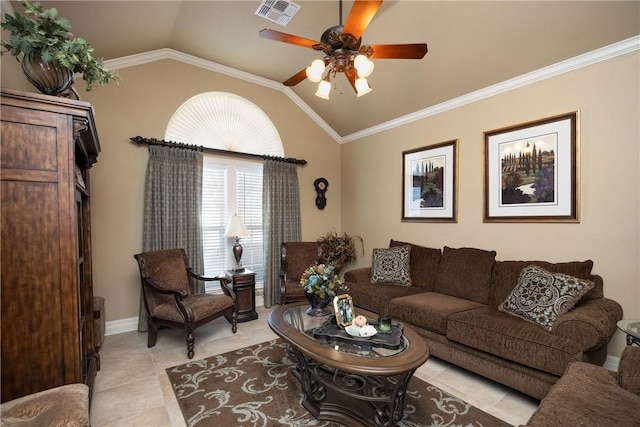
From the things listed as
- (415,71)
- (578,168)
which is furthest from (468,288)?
(415,71)

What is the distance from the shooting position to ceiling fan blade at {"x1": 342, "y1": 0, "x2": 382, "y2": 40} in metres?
1.80

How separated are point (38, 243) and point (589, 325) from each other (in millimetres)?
3420

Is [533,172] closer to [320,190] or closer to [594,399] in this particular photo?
[594,399]

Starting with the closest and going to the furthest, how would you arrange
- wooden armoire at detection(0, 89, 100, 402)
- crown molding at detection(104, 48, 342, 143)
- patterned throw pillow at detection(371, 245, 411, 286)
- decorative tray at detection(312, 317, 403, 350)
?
wooden armoire at detection(0, 89, 100, 402), decorative tray at detection(312, 317, 403, 350), crown molding at detection(104, 48, 342, 143), patterned throw pillow at detection(371, 245, 411, 286)

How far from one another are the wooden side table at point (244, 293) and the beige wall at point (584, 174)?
240 cm

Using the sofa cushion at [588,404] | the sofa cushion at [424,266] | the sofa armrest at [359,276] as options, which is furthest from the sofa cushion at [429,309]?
the sofa cushion at [588,404]

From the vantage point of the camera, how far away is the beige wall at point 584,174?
2525 mm

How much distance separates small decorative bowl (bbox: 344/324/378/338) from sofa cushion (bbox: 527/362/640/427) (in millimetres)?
959

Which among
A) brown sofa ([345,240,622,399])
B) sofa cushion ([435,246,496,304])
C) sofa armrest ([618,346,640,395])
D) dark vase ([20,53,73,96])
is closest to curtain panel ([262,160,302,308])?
brown sofa ([345,240,622,399])

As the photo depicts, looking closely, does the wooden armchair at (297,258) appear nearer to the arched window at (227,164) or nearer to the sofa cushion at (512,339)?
the arched window at (227,164)

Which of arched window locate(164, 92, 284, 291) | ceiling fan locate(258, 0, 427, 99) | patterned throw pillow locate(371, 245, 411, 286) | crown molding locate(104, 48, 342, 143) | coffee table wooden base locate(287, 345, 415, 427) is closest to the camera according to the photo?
coffee table wooden base locate(287, 345, 415, 427)

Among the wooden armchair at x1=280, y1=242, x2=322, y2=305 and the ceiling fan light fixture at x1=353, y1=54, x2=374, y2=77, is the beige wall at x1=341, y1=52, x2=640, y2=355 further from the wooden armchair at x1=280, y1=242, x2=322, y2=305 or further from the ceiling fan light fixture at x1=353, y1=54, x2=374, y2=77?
the ceiling fan light fixture at x1=353, y1=54, x2=374, y2=77

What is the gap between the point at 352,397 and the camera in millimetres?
2043

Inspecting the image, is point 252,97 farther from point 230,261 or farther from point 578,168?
point 578,168
